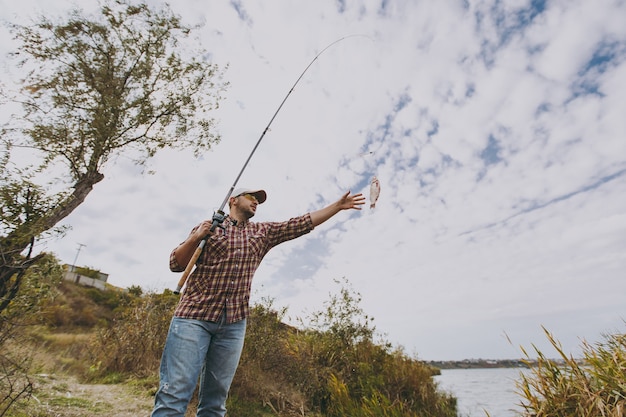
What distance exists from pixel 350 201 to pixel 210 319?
5.69ft

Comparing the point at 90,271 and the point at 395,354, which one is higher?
the point at 90,271

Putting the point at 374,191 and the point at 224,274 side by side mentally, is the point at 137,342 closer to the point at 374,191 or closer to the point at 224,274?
the point at 224,274

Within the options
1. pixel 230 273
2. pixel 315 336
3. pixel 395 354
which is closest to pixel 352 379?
pixel 315 336

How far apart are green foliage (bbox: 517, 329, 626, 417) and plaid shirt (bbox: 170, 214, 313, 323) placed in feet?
11.4

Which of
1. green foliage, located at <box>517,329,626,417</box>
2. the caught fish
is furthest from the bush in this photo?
green foliage, located at <box>517,329,626,417</box>

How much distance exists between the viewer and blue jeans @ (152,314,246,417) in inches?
84.6

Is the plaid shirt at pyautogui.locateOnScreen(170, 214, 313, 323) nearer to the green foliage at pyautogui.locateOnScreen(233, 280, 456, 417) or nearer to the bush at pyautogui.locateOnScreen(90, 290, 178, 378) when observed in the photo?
the green foliage at pyautogui.locateOnScreen(233, 280, 456, 417)

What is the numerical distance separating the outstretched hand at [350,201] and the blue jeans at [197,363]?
1.47m

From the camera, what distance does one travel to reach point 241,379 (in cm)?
636

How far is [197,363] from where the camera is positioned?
2297 millimetres

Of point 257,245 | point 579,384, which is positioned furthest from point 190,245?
point 579,384

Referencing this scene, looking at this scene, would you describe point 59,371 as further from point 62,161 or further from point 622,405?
point 622,405

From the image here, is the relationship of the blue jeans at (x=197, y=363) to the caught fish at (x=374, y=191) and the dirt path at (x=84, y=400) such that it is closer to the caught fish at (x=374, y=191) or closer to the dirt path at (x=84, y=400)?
the caught fish at (x=374, y=191)

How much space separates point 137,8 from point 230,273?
1047cm
